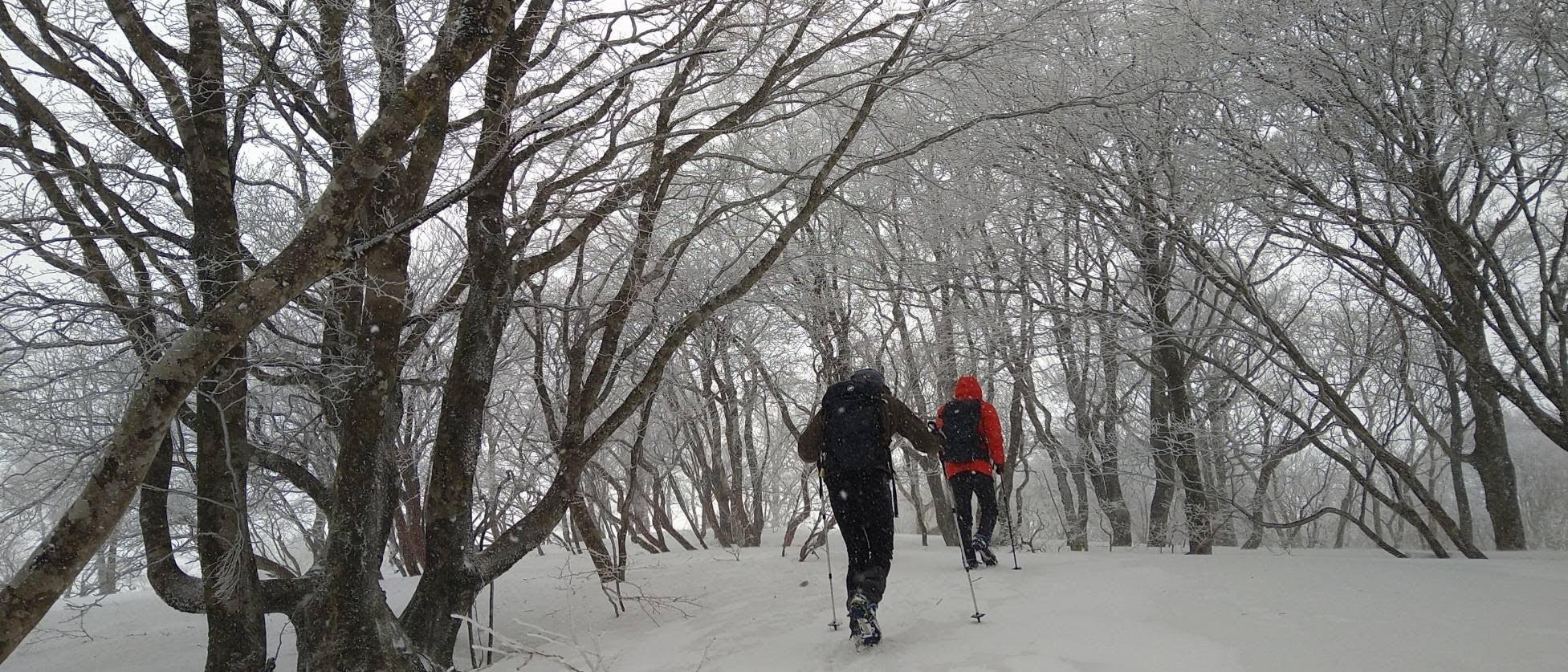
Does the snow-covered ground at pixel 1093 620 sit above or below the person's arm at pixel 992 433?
below

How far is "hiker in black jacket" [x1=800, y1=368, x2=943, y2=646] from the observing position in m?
4.40

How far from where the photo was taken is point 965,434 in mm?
6496

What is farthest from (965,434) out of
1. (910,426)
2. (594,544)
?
(594,544)

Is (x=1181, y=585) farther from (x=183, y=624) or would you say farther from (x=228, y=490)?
(x=183, y=624)

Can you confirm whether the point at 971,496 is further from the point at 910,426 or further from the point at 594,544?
the point at 594,544

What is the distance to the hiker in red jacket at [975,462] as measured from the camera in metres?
6.36

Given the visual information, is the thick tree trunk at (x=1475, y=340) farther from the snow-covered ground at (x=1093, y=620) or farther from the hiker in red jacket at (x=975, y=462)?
the hiker in red jacket at (x=975, y=462)

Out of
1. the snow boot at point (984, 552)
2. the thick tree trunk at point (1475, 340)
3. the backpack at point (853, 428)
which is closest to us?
the backpack at point (853, 428)

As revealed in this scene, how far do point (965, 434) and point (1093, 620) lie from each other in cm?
236

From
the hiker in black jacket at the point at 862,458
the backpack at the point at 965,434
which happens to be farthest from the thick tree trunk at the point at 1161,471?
the hiker in black jacket at the point at 862,458

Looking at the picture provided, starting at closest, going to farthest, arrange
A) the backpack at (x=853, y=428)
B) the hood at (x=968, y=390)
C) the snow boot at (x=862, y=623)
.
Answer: the snow boot at (x=862, y=623) → the backpack at (x=853, y=428) → the hood at (x=968, y=390)

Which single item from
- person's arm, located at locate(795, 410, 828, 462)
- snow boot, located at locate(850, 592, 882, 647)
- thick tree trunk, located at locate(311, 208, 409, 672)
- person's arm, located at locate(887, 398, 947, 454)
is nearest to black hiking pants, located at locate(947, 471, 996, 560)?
person's arm, located at locate(887, 398, 947, 454)

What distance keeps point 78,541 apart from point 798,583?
15.7ft

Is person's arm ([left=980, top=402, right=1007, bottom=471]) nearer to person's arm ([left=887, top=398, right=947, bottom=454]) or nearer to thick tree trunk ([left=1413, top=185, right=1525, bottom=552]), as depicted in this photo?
person's arm ([left=887, top=398, right=947, bottom=454])
